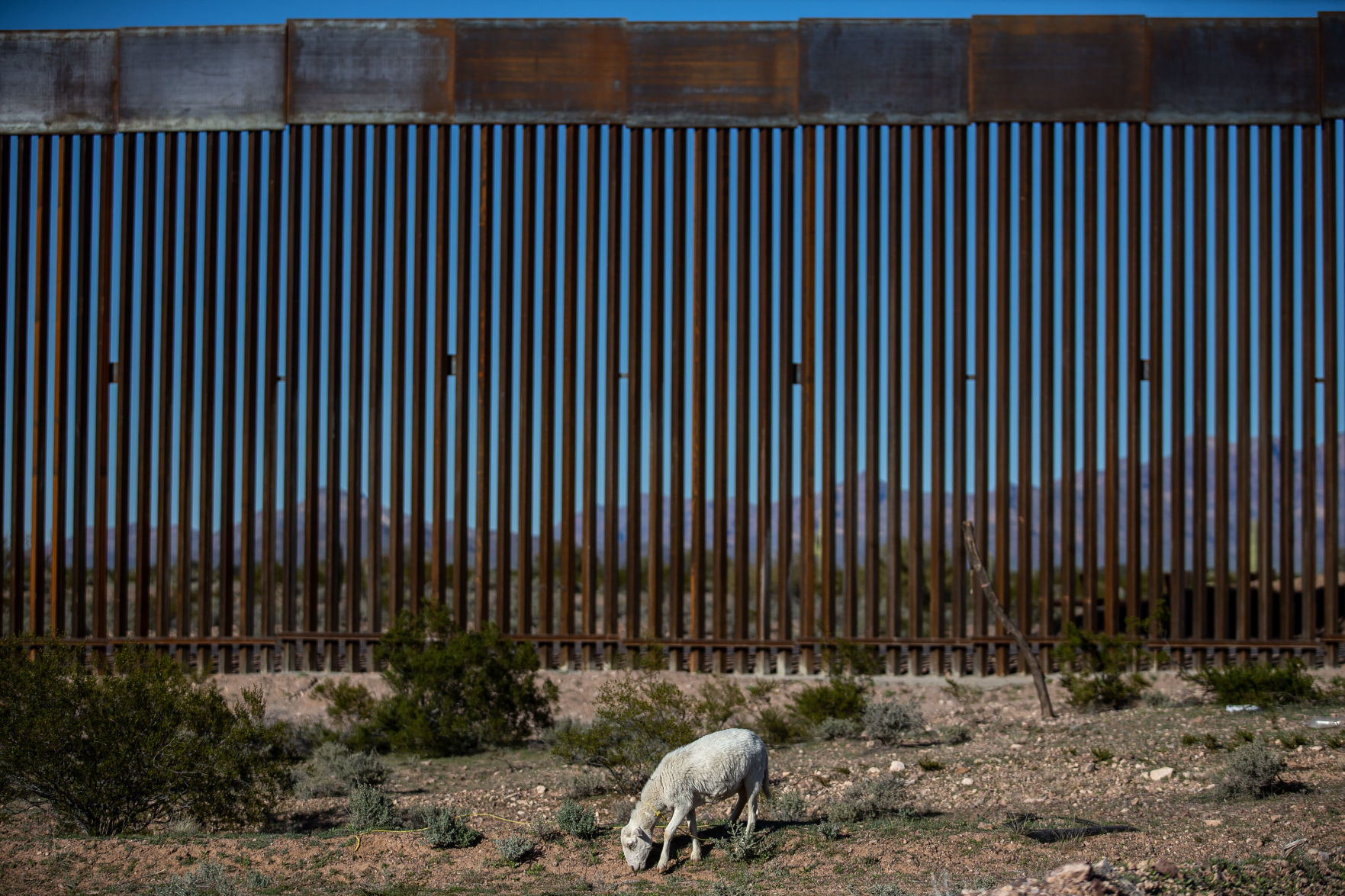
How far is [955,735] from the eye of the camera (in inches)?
456

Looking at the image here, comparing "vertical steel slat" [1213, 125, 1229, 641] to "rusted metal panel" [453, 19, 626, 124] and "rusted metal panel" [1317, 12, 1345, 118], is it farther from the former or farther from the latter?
"rusted metal panel" [453, 19, 626, 124]

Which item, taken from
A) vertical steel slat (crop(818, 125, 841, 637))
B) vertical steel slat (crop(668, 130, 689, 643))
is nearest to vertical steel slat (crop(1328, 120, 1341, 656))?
vertical steel slat (crop(818, 125, 841, 637))

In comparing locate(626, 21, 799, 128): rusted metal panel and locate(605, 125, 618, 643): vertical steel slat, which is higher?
locate(626, 21, 799, 128): rusted metal panel

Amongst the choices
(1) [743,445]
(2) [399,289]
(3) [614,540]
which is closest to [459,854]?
(3) [614,540]

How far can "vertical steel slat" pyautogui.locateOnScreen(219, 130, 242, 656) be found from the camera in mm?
15672

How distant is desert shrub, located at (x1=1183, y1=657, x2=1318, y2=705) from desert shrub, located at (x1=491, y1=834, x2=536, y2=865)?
8.89m

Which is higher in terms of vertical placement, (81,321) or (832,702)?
(81,321)

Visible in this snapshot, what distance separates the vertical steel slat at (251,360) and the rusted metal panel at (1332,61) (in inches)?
584

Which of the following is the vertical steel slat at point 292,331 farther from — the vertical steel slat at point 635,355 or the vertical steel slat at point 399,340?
the vertical steel slat at point 635,355

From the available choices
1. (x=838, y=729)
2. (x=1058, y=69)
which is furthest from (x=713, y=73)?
(x=838, y=729)

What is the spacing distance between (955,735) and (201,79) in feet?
44.0

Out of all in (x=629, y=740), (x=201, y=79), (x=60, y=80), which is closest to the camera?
(x=629, y=740)

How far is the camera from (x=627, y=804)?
8914 mm

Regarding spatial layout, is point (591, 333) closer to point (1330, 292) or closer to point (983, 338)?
point (983, 338)
